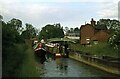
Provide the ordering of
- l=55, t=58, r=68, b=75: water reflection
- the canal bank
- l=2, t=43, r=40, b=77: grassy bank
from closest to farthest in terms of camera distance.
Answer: l=2, t=43, r=40, b=77: grassy bank, the canal bank, l=55, t=58, r=68, b=75: water reflection

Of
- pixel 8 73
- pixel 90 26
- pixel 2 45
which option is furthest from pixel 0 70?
pixel 90 26

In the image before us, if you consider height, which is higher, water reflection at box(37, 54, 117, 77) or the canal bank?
the canal bank

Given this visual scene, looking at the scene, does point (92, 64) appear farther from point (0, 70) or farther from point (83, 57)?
point (0, 70)

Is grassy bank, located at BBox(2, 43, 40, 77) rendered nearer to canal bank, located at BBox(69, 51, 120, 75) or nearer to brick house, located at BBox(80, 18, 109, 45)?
canal bank, located at BBox(69, 51, 120, 75)

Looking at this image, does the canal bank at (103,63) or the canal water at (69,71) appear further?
the canal water at (69,71)

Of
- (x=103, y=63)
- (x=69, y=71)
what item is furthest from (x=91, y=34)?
(x=103, y=63)

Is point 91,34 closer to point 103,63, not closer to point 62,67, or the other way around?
point 62,67

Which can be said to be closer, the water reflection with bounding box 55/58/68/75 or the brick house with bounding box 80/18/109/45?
the water reflection with bounding box 55/58/68/75

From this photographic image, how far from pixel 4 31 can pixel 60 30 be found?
132726 millimetres

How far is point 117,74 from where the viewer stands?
26.6 m

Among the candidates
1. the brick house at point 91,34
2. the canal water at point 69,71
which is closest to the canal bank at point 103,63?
the canal water at point 69,71

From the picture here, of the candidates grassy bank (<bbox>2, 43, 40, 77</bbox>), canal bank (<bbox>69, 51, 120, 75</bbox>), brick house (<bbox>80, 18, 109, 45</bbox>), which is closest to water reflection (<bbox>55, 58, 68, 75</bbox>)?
canal bank (<bbox>69, 51, 120, 75</bbox>)

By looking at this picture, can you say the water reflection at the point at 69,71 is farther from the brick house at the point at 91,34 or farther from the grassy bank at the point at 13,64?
the brick house at the point at 91,34

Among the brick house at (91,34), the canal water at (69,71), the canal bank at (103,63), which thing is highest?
the brick house at (91,34)
